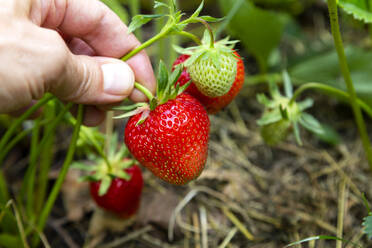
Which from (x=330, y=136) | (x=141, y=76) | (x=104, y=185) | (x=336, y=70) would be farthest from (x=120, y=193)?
(x=336, y=70)

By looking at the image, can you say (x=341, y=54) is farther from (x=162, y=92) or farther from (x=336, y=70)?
(x=336, y=70)

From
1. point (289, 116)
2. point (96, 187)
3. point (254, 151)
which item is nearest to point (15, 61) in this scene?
point (96, 187)

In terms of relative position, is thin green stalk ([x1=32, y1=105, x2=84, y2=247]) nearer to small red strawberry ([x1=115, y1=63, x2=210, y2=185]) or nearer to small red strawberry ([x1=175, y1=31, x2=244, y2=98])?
small red strawberry ([x1=115, y1=63, x2=210, y2=185])

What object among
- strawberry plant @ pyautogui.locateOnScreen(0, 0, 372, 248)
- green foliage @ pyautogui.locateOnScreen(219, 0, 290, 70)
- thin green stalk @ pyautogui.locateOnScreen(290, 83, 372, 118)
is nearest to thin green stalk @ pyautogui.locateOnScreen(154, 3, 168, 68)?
strawberry plant @ pyautogui.locateOnScreen(0, 0, 372, 248)

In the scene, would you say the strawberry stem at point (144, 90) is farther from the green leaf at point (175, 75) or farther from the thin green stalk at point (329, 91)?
the thin green stalk at point (329, 91)

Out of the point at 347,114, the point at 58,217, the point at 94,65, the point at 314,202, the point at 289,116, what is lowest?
the point at 58,217

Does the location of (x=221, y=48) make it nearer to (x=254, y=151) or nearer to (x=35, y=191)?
(x=254, y=151)

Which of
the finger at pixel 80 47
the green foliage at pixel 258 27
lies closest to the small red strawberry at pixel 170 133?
the finger at pixel 80 47
